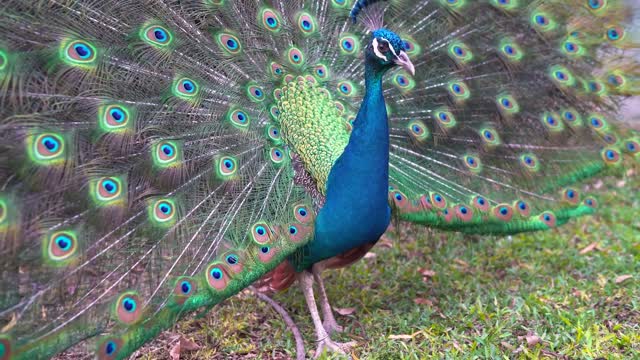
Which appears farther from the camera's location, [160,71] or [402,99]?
[402,99]

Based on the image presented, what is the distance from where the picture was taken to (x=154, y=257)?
2.93 m

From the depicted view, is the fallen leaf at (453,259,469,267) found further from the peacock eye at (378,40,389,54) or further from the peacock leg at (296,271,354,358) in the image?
the peacock eye at (378,40,389,54)

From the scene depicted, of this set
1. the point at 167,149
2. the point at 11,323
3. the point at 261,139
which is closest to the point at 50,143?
the point at 167,149

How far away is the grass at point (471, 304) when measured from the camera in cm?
346

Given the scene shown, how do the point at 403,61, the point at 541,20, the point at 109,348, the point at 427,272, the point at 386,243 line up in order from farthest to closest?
the point at 386,243
the point at 427,272
the point at 541,20
the point at 403,61
the point at 109,348

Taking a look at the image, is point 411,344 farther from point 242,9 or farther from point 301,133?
point 242,9

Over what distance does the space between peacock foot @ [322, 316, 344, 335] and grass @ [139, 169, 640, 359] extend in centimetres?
4

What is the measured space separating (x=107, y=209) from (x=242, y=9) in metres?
1.23

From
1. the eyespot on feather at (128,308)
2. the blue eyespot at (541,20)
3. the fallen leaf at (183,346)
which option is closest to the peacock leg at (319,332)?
the fallen leaf at (183,346)

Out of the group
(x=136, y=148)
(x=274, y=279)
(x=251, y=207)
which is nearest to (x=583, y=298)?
(x=274, y=279)

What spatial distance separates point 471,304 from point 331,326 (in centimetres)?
83

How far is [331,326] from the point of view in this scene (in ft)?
12.5

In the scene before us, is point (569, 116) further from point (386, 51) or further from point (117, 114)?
point (117, 114)

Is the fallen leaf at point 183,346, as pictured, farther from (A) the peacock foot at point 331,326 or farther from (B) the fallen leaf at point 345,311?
(B) the fallen leaf at point 345,311
